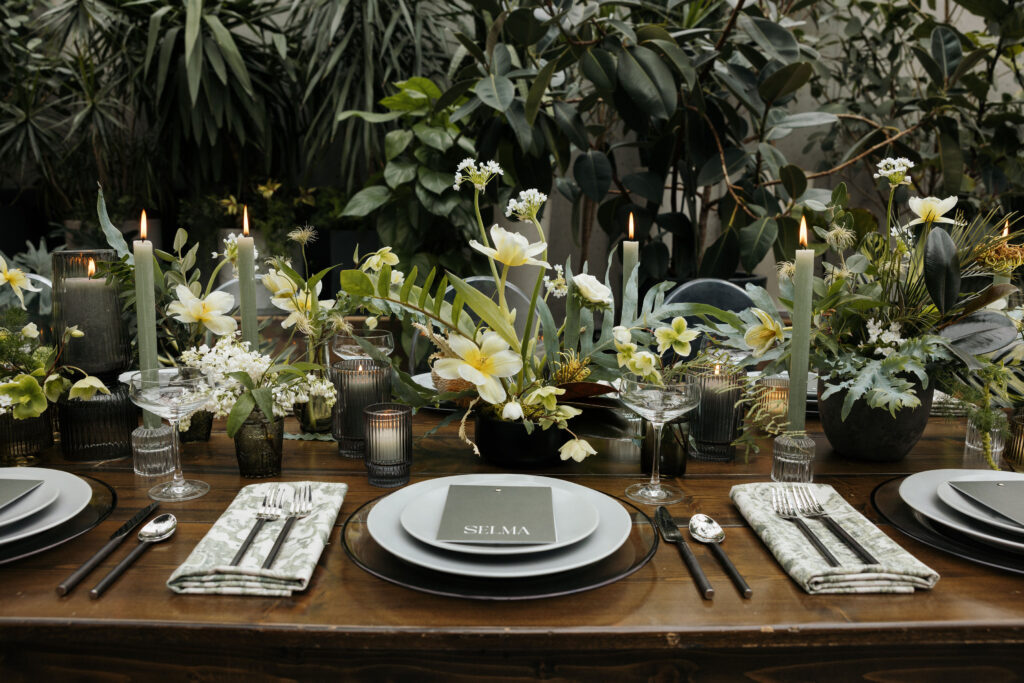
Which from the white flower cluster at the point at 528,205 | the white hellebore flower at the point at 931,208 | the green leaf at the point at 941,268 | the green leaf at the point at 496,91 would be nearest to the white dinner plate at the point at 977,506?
the green leaf at the point at 941,268

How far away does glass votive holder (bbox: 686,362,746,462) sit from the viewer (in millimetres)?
1076

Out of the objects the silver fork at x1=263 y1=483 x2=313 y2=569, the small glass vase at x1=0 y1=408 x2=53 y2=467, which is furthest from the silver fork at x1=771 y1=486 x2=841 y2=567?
the small glass vase at x1=0 y1=408 x2=53 y2=467

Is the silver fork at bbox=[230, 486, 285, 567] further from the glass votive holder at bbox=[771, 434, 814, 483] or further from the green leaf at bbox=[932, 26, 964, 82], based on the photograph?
the green leaf at bbox=[932, 26, 964, 82]

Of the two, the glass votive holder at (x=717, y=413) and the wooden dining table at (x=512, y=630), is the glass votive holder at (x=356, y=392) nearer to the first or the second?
the wooden dining table at (x=512, y=630)

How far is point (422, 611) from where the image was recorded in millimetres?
691

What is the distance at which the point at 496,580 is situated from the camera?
731 mm

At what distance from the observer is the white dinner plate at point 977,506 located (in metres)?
0.80

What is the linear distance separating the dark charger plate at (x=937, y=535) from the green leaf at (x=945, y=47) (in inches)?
88.0

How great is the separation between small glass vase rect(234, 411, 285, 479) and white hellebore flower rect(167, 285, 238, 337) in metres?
0.19

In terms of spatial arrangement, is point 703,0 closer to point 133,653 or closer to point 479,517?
point 479,517

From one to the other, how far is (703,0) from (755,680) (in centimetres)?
262

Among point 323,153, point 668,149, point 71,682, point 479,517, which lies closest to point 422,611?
point 479,517

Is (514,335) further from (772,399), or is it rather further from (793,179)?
(793,179)

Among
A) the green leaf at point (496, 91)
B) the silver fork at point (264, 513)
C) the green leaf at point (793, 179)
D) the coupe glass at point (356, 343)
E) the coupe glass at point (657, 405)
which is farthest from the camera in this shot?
the green leaf at point (793, 179)
